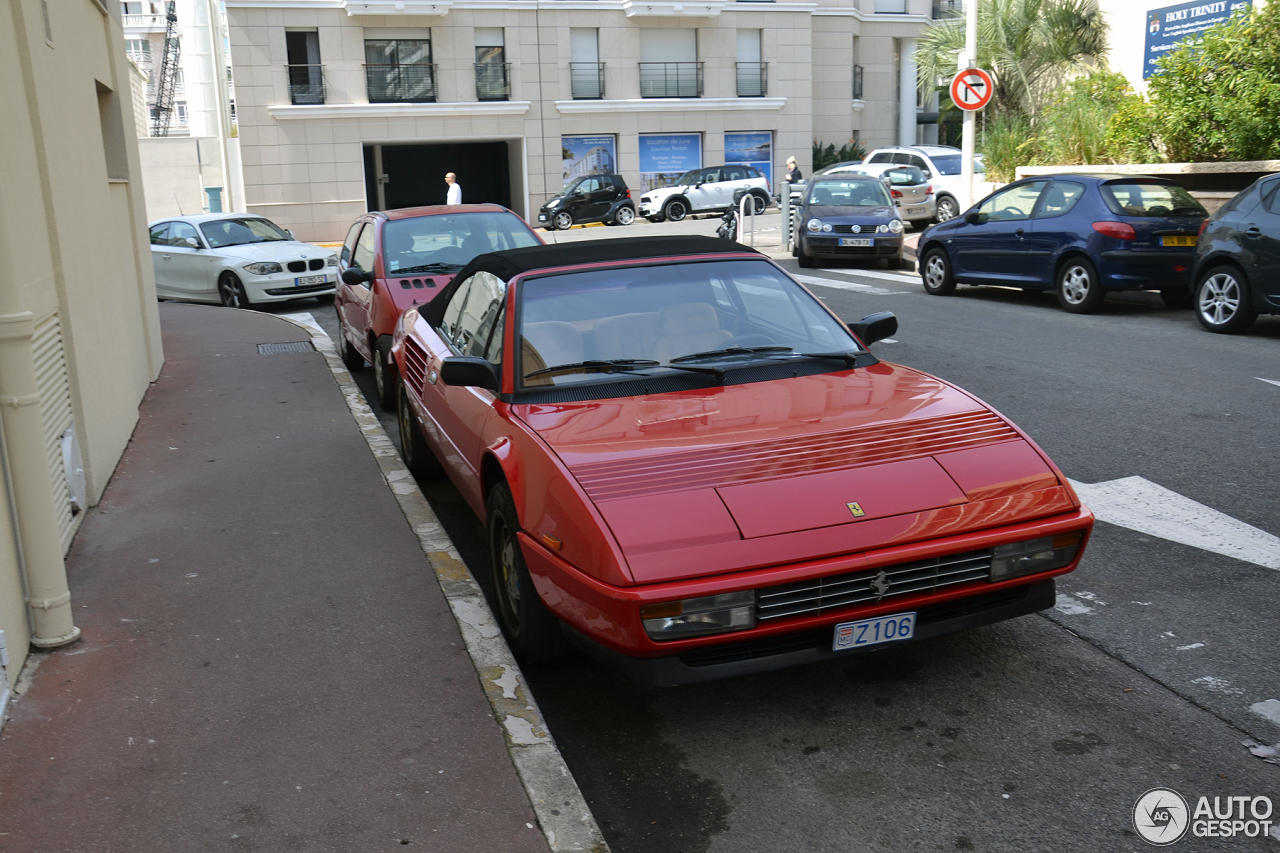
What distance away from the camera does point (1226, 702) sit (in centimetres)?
388

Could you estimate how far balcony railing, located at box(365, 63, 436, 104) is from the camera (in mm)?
36406

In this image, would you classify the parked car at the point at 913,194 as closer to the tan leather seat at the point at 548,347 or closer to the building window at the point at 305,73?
the building window at the point at 305,73

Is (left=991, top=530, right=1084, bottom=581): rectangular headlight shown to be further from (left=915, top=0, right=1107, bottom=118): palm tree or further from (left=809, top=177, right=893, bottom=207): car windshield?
(left=915, top=0, right=1107, bottom=118): palm tree

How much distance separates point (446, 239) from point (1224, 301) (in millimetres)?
7664

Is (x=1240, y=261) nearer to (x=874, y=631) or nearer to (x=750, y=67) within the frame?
(x=874, y=631)

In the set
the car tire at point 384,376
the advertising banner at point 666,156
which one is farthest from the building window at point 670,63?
the car tire at point 384,376

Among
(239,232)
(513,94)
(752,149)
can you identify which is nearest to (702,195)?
(752,149)

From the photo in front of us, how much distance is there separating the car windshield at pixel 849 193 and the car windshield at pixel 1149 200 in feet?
20.9

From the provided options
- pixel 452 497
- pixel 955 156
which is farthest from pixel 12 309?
pixel 955 156

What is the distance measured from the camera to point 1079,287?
13.0m

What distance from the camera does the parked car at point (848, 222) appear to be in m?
18.4

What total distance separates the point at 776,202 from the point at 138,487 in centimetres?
3387

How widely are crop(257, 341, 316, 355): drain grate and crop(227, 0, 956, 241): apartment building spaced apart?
24847mm

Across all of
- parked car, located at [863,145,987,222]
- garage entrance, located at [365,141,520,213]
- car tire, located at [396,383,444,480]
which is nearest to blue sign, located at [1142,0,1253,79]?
parked car, located at [863,145,987,222]
